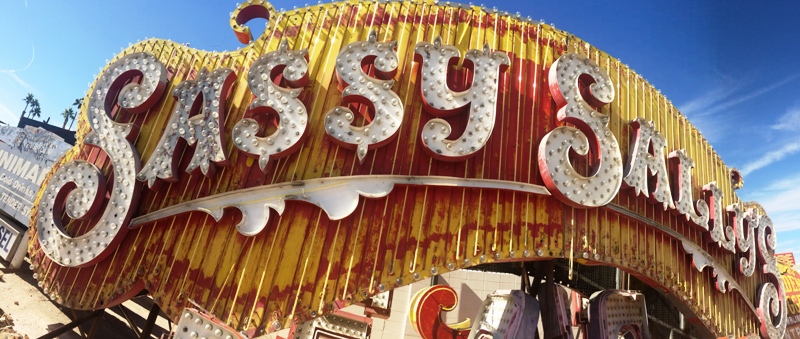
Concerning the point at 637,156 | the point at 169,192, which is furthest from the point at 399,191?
the point at 637,156

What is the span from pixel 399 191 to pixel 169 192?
2.68 metres

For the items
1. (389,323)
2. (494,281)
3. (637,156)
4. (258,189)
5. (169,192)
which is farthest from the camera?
(494,281)

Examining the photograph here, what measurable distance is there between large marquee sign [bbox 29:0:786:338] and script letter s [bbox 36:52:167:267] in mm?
24

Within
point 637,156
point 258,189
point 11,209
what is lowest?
point 11,209

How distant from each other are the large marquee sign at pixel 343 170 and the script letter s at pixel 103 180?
0.08 ft

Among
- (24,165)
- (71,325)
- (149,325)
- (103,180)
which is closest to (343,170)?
(103,180)

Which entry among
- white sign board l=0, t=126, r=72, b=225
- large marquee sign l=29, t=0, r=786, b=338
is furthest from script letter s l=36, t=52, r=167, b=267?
white sign board l=0, t=126, r=72, b=225

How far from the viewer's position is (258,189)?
15.7 ft

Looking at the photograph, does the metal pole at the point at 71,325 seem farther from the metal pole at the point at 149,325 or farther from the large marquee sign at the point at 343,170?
the large marquee sign at the point at 343,170

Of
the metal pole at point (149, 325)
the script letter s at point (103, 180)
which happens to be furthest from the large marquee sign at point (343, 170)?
the metal pole at point (149, 325)

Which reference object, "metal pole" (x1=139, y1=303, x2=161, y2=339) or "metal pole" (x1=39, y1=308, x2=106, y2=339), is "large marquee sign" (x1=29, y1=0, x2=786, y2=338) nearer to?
"metal pole" (x1=39, y1=308, x2=106, y2=339)

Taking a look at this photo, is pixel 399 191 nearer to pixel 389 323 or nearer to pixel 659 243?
pixel 659 243

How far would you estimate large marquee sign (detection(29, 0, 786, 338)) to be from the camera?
475cm

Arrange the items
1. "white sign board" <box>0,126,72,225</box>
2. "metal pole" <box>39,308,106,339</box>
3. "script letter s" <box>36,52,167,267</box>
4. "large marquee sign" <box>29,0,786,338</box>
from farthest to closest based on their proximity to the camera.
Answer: "white sign board" <box>0,126,72,225</box> → "metal pole" <box>39,308,106,339</box> → "script letter s" <box>36,52,167,267</box> → "large marquee sign" <box>29,0,786,338</box>
